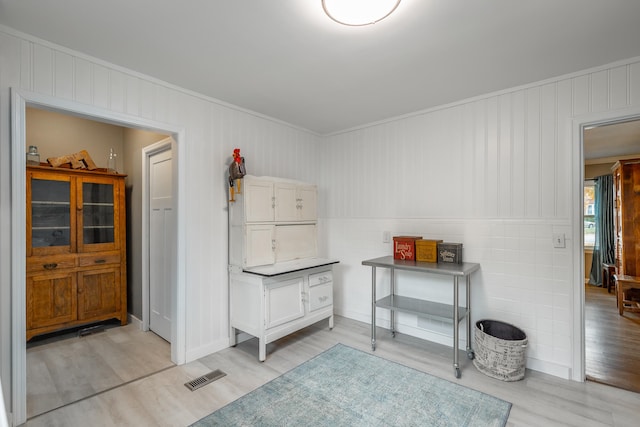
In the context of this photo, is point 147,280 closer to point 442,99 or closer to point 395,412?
point 395,412

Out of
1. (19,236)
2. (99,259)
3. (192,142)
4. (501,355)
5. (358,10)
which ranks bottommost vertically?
(501,355)

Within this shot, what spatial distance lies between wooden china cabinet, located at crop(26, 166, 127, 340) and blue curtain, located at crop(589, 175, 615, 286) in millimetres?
7927

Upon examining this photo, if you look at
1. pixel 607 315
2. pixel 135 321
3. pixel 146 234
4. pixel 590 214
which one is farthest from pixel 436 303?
pixel 590 214

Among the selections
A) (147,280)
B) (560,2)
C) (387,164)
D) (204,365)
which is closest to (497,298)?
(387,164)

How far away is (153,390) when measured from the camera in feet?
7.66

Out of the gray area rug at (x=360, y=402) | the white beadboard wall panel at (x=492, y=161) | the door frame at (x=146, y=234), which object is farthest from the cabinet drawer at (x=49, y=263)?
the white beadboard wall panel at (x=492, y=161)

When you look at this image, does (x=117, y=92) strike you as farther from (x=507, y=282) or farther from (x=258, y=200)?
(x=507, y=282)

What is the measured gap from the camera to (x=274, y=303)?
2.89 metres

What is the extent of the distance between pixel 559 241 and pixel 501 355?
1057mm

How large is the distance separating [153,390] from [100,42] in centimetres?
253

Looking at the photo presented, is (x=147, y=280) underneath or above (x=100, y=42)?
underneath

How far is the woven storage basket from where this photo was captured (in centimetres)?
243

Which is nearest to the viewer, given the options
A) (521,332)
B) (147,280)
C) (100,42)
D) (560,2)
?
(560,2)

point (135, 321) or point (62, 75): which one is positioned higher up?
point (62, 75)
